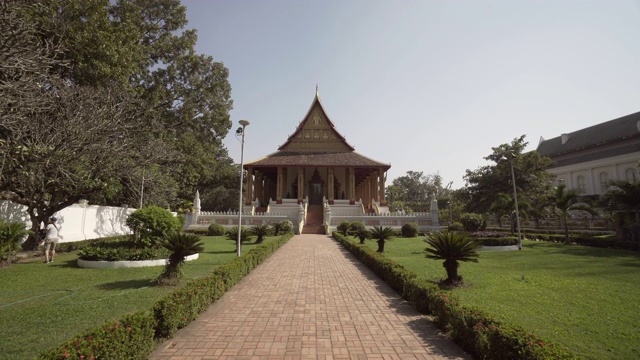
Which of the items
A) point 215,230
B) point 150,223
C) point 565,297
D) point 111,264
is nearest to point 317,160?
point 215,230

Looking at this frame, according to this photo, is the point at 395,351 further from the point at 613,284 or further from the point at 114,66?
the point at 114,66

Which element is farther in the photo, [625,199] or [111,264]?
[625,199]

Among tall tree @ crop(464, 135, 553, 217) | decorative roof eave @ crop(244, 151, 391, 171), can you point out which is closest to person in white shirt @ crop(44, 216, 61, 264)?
decorative roof eave @ crop(244, 151, 391, 171)

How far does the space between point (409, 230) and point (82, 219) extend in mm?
20706

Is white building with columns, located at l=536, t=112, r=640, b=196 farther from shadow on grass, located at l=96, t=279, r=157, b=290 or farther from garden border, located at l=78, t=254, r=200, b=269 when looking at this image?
shadow on grass, located at l=96, t=279, r=157, b=290

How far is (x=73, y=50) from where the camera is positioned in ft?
48.4

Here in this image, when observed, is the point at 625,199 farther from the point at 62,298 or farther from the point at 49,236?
the point at 49,236

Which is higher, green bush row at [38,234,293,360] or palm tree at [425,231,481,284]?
palm tree at [425,231,481,284]

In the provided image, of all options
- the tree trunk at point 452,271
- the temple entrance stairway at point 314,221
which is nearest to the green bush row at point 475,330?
the tree trunk at point 452,271

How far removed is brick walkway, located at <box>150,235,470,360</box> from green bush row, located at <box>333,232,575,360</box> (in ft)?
0.70

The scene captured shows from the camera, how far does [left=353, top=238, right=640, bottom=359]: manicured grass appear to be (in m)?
4.53

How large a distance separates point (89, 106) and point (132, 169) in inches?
129

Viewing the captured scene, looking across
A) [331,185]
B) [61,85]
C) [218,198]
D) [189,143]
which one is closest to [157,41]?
[189,143]

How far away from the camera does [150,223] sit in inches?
478
